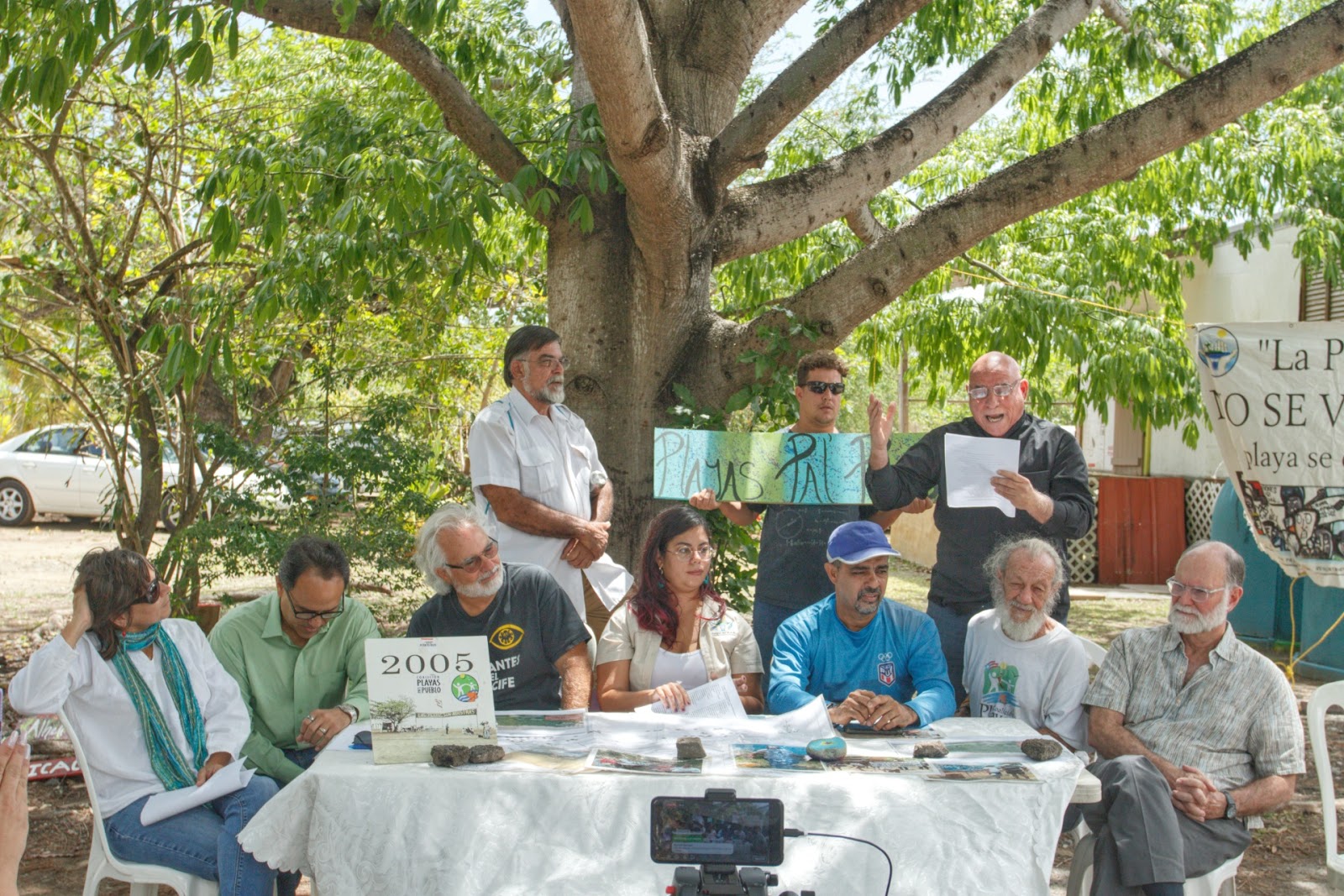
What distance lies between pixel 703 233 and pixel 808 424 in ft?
4.41

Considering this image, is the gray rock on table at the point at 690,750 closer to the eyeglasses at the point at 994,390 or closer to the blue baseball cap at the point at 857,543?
the blue baseball cap at the point at 857,543

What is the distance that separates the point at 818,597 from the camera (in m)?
4.94

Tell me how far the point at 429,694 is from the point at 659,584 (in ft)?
3.67

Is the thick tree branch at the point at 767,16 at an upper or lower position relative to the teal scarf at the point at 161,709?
upper

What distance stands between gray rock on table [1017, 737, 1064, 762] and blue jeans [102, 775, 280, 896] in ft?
7.36

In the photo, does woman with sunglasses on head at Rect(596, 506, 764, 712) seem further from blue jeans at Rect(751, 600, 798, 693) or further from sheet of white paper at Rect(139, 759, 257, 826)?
sheet of white paper at Rect(139, 759, 257, 826)

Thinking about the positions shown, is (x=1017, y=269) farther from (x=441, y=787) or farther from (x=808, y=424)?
(x=441, y=787)

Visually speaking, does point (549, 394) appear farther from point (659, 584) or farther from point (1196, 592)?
point (1196, 592)

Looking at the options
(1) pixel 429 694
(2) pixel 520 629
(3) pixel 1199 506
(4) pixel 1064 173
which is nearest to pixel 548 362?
(2) pixel 520 629

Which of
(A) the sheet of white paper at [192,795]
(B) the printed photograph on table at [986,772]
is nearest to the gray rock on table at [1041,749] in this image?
(B) the printed photograph on table at [986,772]

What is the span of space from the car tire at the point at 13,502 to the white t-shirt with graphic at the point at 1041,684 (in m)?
16.8

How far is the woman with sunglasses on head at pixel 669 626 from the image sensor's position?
434 cm

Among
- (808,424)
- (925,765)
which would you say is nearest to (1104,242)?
(808,424)

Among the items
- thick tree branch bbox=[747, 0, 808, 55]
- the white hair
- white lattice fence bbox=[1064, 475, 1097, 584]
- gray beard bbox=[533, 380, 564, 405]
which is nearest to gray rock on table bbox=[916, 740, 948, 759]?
the white hair
